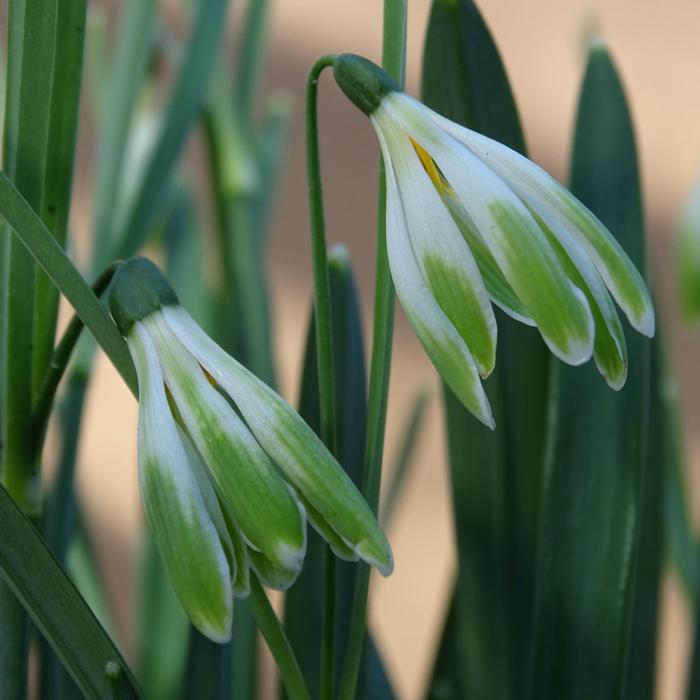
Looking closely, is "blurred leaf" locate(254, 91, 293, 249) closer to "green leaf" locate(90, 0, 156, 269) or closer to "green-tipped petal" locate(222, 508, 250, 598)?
"green leaf" locate(90, 0, 156, 269)

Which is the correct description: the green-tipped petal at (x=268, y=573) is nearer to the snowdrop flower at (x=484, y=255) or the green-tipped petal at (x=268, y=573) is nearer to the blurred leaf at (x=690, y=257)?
the snowdrop flower at (x=484, y=255)

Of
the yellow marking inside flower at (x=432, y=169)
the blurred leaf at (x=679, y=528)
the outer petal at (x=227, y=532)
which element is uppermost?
the yellow marking inside flower at (x=432, y=169)

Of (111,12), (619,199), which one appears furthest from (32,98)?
(111,12)

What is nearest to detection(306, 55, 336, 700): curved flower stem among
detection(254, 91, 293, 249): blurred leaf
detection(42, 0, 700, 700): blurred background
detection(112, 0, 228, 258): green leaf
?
detection(112, 0, 228, 258): green leaf

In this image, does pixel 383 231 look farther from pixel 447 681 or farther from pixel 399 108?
pixel 447 681

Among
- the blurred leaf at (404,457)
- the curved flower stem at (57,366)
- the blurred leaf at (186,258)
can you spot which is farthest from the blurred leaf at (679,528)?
the curved flower stem at (57,366)

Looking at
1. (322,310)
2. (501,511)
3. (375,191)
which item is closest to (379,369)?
(322,310)

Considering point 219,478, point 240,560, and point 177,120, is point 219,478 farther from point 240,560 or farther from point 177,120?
point 177,120
